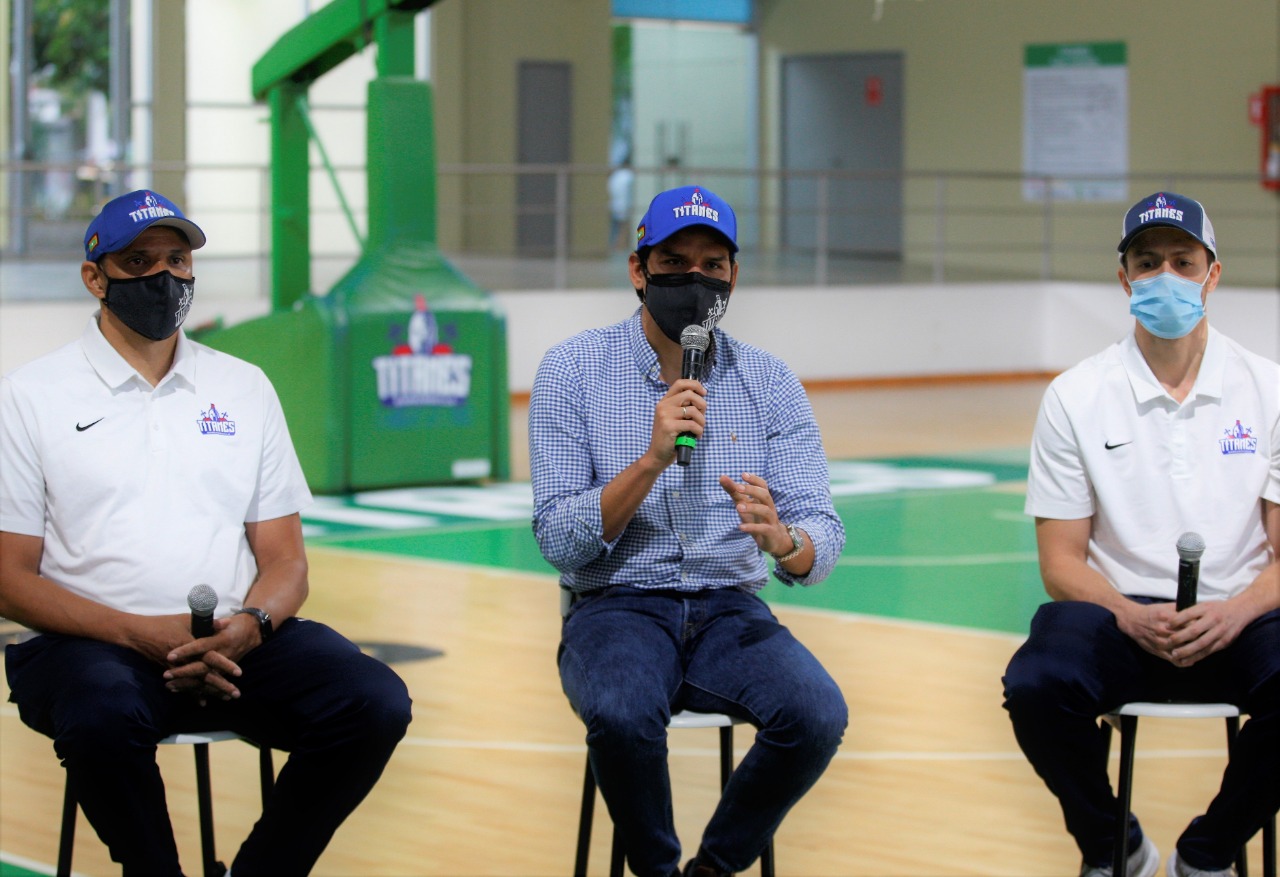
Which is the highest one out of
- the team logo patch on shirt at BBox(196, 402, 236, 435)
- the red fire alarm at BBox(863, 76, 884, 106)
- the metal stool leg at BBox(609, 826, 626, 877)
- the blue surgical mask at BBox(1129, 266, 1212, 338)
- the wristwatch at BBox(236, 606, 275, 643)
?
the red fire alarm at BBox(863, 76, 884, 106)

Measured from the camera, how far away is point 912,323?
44.3 ft

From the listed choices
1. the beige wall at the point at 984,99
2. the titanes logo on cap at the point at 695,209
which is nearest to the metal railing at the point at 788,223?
the beige wall at the point at 984,99

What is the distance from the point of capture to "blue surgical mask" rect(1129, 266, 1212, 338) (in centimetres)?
328

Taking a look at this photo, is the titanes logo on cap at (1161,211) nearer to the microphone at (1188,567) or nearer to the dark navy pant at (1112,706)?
the microphone at (1188,567)

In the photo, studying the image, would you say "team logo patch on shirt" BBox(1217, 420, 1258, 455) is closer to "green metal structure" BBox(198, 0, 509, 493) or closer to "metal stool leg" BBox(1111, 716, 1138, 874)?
"metal stool leg" BBox(1111, 716, 1138, 874)

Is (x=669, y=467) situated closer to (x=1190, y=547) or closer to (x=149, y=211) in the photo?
(x=1190, y=547)

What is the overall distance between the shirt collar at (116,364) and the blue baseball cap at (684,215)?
842 millimetres

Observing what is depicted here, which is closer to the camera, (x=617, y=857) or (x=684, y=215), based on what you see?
(x=617, y=857)

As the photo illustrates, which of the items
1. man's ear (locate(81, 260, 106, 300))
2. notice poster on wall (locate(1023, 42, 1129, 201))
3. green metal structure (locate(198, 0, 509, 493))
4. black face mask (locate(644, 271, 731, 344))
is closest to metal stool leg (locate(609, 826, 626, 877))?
black face mask (locate(644, 271, 731, 344))

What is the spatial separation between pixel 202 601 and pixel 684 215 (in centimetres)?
108

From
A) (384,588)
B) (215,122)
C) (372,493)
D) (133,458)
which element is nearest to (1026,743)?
(133,458)

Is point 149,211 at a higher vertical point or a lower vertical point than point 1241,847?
higher

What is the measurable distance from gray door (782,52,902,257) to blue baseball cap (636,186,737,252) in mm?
15237

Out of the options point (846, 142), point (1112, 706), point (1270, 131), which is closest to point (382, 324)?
point (1112, 706)
